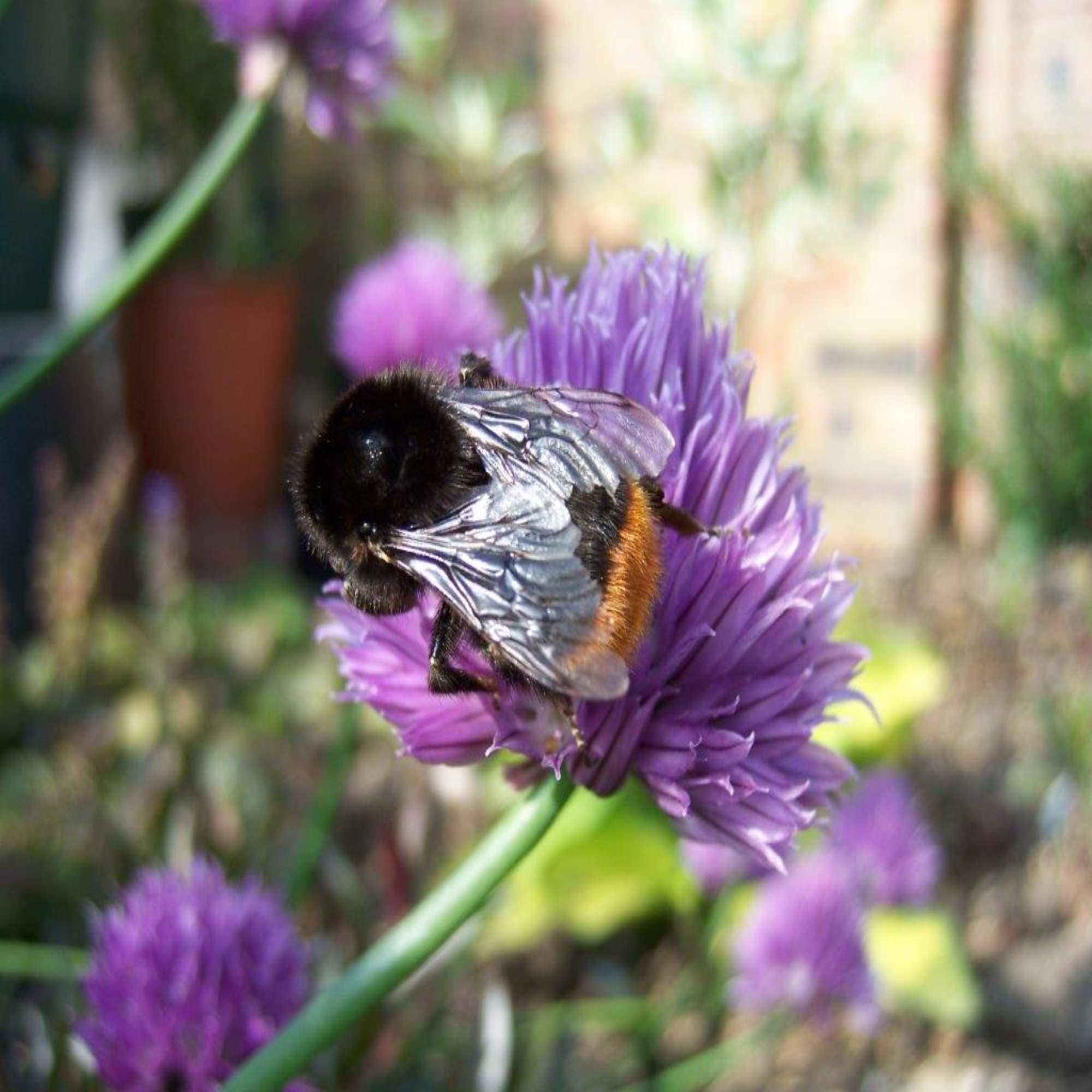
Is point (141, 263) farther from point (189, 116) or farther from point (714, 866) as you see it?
point (189, 116)

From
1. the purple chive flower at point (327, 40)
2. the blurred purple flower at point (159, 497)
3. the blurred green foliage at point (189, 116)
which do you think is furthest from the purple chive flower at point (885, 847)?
the blurred green foliage at point (189, 116)

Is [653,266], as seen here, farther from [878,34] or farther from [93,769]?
[878,34]

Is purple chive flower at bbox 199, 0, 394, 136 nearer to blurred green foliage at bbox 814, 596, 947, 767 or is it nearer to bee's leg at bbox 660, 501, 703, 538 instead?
bee's leg at bbox 660, 501, 703, 538

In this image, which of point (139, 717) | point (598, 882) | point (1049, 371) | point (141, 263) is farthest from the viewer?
point (1049, 371)

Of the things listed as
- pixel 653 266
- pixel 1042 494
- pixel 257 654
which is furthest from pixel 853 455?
pixel 653 266

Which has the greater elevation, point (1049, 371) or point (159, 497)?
point (1049, 371)

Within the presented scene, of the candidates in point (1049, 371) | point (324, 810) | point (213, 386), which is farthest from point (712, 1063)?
point (213, 386)
